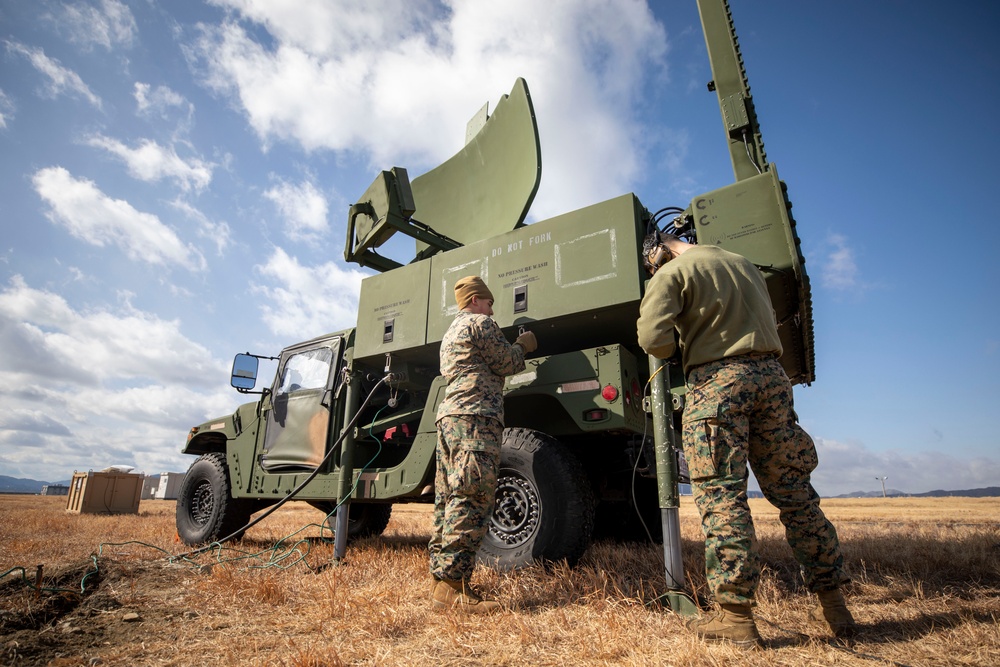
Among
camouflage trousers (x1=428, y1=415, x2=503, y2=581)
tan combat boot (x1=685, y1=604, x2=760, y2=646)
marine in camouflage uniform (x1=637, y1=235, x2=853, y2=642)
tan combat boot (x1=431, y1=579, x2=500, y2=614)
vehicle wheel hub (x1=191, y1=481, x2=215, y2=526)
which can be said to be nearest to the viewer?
tan combat boot (x1=685, y1=604, x2=760, y2=646)

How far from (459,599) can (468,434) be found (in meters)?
0.81

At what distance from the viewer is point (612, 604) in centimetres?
267

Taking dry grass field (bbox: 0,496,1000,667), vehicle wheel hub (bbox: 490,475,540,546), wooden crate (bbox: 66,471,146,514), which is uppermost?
wooden crate (bbox: 66,471,146,514)

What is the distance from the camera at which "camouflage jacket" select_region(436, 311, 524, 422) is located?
10.5ft

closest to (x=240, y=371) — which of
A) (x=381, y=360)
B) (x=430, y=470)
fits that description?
(x=381, y=360)

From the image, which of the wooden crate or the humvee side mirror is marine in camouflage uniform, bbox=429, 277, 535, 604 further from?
the wooden crate

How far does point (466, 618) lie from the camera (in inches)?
102

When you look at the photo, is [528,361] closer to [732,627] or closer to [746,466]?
[746,466]

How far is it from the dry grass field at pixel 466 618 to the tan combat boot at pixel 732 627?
0.09 m

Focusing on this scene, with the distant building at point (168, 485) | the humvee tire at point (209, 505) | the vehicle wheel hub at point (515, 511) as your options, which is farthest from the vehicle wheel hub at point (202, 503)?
the distant building at point (168, 485)

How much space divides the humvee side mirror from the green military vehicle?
2cm

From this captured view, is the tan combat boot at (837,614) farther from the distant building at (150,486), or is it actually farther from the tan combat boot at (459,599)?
the distant building at (150,486)

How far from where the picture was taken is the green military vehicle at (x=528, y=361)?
3326mm

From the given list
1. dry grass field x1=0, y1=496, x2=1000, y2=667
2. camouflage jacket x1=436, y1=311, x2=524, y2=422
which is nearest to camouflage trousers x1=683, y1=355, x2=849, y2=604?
dry grass field x1=0, y1=496, x2=1000, y2=667
